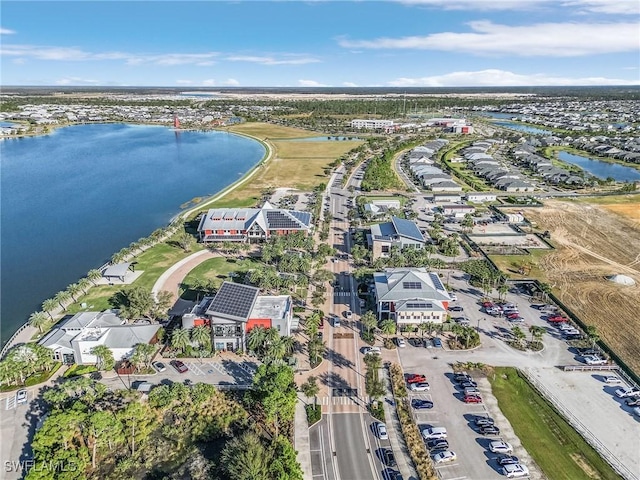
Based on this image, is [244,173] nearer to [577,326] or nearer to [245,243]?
[245,243]

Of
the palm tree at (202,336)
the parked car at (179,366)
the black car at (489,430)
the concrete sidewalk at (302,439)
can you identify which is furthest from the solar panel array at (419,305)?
the parked car at (179,366)

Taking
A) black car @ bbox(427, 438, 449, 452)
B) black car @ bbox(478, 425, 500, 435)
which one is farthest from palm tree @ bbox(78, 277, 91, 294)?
black car @ bbox(478, 425, 500, 435)

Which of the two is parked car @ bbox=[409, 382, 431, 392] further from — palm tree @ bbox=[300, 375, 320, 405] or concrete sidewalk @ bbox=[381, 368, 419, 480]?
palm tree @ bbox=[300, 375, 320, 405]

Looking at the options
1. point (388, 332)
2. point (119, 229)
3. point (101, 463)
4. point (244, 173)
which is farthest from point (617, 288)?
point (244, 173)

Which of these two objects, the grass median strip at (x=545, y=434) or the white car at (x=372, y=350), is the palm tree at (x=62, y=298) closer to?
the white car at (x=372, y=350)

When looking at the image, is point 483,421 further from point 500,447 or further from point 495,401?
point 495,401
